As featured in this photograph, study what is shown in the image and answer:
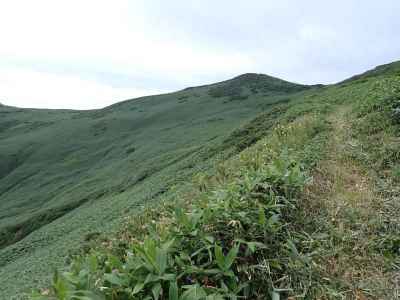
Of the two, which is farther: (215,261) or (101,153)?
(101,153)

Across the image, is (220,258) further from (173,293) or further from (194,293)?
(173,293)

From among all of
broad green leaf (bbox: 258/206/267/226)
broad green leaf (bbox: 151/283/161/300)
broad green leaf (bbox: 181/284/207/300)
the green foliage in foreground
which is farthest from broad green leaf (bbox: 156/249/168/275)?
broad green leaf (bbox: 258/206/267/226)

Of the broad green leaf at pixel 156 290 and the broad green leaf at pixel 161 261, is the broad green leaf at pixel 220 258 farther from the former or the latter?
the broad green leaf at pixel 156 290

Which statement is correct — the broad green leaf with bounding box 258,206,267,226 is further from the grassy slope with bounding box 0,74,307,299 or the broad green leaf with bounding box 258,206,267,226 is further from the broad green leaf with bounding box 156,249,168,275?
the grassy slope with bounding box 0,74,307,299

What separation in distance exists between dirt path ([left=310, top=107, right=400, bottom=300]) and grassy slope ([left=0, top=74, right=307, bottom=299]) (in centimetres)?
1036

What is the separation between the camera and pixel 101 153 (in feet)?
218

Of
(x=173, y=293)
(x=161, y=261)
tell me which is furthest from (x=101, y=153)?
(x=173, y=293)

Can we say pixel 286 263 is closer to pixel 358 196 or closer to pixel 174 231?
pixel 174 231

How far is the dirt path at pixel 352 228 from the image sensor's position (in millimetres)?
4086

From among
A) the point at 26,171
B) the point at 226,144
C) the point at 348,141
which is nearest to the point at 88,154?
the point at 26,171

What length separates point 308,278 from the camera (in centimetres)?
422

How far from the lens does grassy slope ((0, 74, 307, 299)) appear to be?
2370 centimetres

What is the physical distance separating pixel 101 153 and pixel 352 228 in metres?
64.6

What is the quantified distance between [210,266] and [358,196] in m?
3.31
